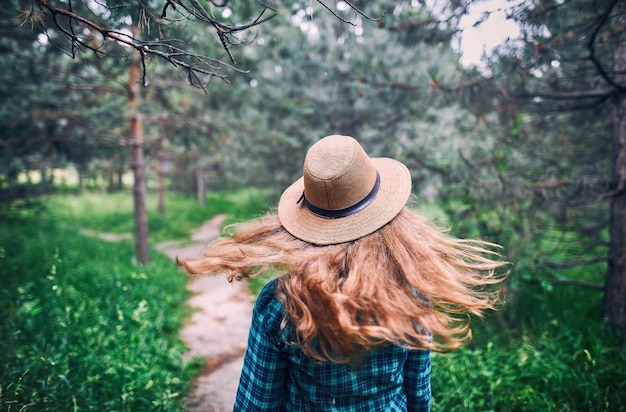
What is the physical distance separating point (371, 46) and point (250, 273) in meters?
7.41

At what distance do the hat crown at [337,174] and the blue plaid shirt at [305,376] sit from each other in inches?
16.5

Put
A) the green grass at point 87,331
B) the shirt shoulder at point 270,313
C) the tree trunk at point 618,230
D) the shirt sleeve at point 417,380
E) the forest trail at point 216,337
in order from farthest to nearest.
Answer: the tree trunk at point 618,230, the forest trail at point 216,337, the green grass at point 87,331, the shirt sleeve at point 417,380, the shirt shoulder at point 270,313

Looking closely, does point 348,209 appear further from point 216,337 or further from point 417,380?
point 216,337

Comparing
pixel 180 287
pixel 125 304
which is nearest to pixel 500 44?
pixel 125 304

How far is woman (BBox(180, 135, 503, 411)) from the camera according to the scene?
3.74 feet

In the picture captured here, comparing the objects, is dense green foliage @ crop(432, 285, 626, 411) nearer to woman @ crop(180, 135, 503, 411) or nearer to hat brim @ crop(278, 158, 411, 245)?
woman @ crop(180, 135, 503, 411)

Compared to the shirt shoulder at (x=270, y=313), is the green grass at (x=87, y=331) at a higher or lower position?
lower

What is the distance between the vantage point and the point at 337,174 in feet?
4.27

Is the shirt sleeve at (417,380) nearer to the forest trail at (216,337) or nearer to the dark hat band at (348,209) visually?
the dark hat band at (348,209)

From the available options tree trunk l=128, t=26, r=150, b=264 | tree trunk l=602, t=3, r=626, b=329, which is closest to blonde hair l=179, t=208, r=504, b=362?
tree trunk l=602, t=3, r=626, b=329

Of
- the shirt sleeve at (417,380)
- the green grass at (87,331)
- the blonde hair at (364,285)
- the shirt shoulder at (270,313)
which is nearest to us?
the blonde hair at (364,285)

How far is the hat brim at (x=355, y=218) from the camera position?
1.32 metres

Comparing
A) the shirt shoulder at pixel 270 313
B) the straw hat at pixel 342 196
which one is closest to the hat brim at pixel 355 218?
the straw hat at pixel 342 196

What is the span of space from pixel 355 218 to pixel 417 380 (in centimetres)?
83
